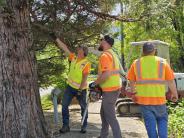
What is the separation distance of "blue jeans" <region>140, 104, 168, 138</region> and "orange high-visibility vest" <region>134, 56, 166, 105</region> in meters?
0.08

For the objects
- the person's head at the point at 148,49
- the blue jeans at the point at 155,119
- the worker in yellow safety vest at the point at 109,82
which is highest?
the person's head at the point at 148,49

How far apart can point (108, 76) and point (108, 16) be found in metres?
3.62

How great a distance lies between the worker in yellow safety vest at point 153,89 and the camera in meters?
7.66

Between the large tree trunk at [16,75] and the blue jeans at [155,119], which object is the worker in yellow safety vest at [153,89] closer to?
the blue jeans at [155,119]

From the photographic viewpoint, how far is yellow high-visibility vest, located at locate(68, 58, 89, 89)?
9422 mm

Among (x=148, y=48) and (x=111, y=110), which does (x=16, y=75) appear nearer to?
(x=111, y=110)

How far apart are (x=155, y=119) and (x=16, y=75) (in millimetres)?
2297

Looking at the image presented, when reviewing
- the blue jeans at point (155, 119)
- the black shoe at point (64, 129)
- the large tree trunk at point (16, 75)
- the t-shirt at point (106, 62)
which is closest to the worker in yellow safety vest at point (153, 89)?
the blue jeans at point (155, 119)

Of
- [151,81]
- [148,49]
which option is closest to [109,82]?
[151,81]

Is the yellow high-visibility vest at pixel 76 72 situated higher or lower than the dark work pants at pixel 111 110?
higher

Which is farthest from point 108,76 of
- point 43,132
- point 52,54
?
point 52,54

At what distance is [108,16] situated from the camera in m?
11.6

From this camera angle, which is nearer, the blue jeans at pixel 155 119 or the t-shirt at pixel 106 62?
the blue jeans at pixel 155 119

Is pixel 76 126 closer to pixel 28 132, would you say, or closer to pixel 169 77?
pixel 28 132
